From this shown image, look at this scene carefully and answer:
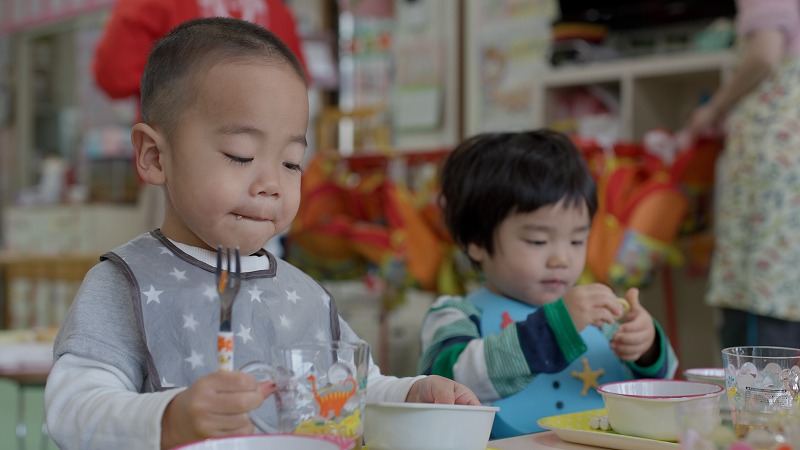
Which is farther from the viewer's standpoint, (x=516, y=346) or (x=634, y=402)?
(x=516, y=346)

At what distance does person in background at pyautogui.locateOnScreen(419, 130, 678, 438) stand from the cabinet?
1650 mm

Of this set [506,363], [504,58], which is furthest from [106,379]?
[504,58]

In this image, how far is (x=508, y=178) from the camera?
58.3 inches

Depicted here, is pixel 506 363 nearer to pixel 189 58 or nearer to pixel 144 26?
pixel 189 58

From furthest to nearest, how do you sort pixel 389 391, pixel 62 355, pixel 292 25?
pixel 292 25, pixel 389 391, pixel 62 355

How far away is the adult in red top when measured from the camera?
96.9 inches

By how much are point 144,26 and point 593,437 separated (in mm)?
1971

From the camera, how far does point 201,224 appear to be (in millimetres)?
948

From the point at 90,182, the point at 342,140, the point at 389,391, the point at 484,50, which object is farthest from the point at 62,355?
the point at 90,182

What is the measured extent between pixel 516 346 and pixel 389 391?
27cm

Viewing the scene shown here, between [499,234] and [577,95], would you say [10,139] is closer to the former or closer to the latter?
[577,95]

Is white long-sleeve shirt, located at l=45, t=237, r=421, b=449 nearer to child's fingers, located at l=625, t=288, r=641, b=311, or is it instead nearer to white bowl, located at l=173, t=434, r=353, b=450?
white bowl, located at l=173, t=434, r=353, b=450

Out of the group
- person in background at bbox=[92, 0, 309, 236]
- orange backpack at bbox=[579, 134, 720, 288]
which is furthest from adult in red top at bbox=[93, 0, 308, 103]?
orange backpack at bbox=[579, 134, 720, 288]

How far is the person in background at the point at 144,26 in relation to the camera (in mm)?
2461
